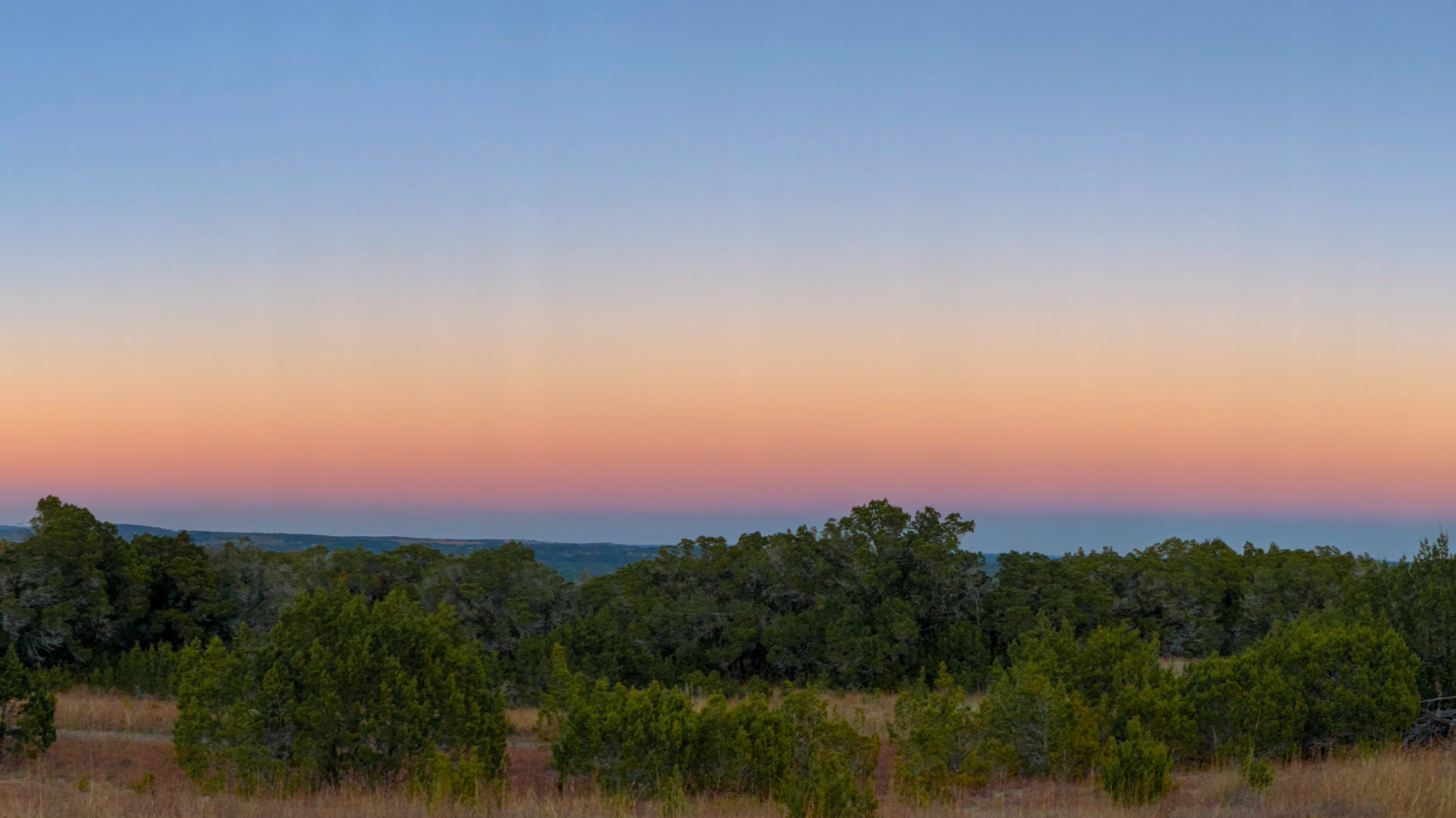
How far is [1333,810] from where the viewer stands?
29.8ft

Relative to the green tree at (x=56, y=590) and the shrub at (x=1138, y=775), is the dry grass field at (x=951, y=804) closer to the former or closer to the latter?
the shrub at (x=1138, y=775)

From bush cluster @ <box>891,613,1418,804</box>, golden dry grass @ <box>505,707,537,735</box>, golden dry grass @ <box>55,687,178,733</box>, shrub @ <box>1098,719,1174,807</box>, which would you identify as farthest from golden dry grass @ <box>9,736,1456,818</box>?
golden dry grass @ <box>505,707,537,735</box>

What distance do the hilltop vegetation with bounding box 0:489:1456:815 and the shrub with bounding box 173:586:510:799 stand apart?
0.03m

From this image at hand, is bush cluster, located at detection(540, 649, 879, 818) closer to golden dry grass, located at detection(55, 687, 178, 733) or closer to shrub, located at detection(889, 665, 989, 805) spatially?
shrub, located at detection(889, 665, 989, 805)

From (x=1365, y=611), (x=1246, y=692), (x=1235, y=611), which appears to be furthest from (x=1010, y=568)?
(x=1246, y=692)

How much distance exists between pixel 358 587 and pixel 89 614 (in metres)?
6.28

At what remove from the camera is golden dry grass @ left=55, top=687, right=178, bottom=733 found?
1881 centimetres

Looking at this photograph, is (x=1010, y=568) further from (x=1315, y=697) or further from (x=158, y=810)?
(x=158, y=810)

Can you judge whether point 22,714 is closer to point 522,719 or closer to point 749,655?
point 522,719

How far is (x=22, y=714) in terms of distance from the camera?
1467 cm

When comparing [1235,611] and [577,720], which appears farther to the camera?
[1235,611]

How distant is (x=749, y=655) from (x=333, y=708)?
53.9ft

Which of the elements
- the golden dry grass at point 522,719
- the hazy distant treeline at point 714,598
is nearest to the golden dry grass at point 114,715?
the hazy distant treeline at point 714,598

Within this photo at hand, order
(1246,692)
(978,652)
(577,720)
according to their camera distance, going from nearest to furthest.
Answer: (577,720) < (1246,692) < (978,652)
